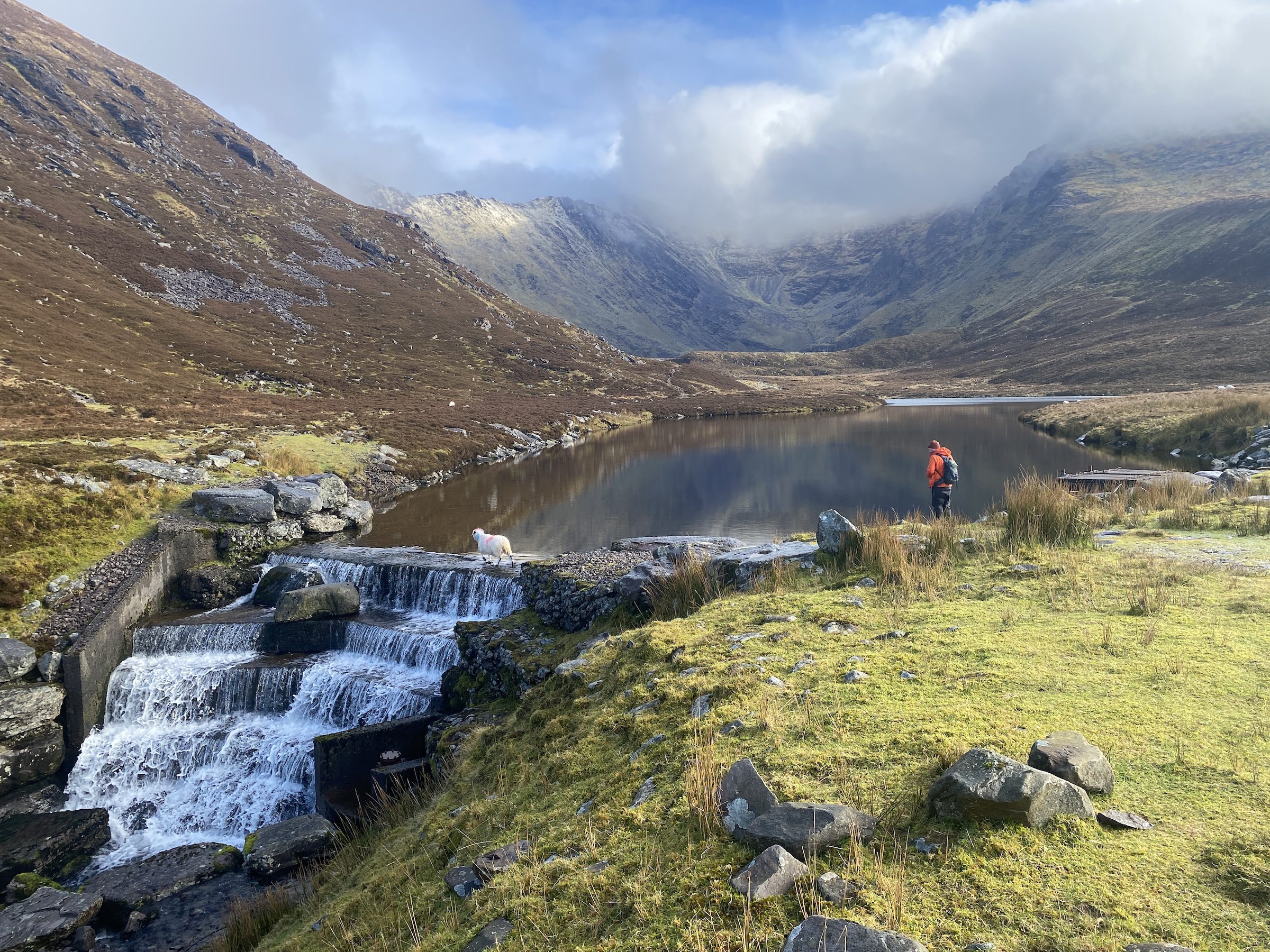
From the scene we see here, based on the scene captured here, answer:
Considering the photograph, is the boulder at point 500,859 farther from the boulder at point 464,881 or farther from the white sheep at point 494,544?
the white sheep at point 494,544

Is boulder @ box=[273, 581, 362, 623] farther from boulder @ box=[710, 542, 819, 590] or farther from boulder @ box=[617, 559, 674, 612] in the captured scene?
boulder @ box=[710, 542, 819, 590]

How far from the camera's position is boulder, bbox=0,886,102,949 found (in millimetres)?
8766

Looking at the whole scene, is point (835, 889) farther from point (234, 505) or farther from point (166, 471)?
point (166, 471)

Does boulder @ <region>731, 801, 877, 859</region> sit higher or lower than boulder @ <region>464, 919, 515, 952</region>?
higher

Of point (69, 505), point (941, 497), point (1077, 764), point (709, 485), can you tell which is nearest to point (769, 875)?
point (1077, 764)

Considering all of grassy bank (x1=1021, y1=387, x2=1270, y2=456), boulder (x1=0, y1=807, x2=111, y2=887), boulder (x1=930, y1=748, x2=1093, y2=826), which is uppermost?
grassy bank (x1=1021, y1=387, x2=1270, y2=456)

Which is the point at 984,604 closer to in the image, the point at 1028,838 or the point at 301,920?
the point at 1028,838

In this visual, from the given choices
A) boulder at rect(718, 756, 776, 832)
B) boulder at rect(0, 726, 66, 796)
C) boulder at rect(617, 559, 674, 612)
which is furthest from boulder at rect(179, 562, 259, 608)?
boulder at rect(718, 756, 776, 832)

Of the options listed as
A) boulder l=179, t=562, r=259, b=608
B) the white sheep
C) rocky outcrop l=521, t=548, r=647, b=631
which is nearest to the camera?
rocky outcrop l=521, t=548, r=647, b=631

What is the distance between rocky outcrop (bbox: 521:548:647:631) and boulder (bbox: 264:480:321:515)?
12.7 meters

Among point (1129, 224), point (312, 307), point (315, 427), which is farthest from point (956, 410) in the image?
point (1129, 224)

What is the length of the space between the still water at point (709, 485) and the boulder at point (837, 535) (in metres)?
4.23

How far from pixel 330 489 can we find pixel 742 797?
25.7 meters

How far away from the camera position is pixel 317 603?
17.3 m
